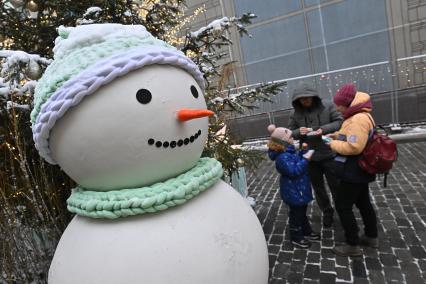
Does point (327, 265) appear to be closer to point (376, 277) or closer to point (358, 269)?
point (358, 269)

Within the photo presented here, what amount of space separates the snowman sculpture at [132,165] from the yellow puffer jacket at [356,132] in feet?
5.54

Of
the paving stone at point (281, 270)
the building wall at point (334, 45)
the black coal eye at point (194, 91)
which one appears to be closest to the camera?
the black coal eye at point (194, 91)

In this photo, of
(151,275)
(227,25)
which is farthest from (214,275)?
(227,25)

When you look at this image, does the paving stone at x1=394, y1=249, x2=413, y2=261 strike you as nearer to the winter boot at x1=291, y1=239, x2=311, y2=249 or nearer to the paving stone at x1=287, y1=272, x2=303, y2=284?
the winter boot at x1=291, y1=239, x2=311, y2=249

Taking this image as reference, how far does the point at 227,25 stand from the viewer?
132 inches

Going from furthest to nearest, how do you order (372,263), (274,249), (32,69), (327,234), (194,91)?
1. (327,234)
2. (274,249)
3. (372,263)
4. (32,69)
5. (194,91)

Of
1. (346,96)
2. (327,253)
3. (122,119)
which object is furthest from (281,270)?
(122,119)

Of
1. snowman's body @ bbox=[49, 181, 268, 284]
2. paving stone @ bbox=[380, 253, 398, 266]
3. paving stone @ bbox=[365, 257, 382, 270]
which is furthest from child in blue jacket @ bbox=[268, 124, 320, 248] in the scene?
snowman's body @ bbox=[49, 181, 268, 284]

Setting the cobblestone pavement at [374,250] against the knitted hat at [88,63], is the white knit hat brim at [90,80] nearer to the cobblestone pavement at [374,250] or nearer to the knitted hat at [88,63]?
the knitted hat at [88,63]

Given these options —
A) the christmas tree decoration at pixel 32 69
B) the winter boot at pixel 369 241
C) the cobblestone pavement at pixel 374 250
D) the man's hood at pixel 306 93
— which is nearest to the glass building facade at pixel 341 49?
the cobblestone pavement at pixel 374 250

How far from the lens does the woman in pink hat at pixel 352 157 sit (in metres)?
2.90

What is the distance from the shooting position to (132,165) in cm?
147

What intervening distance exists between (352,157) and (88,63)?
2.44m

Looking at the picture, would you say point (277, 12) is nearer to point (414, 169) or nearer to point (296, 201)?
point (414, 169)
